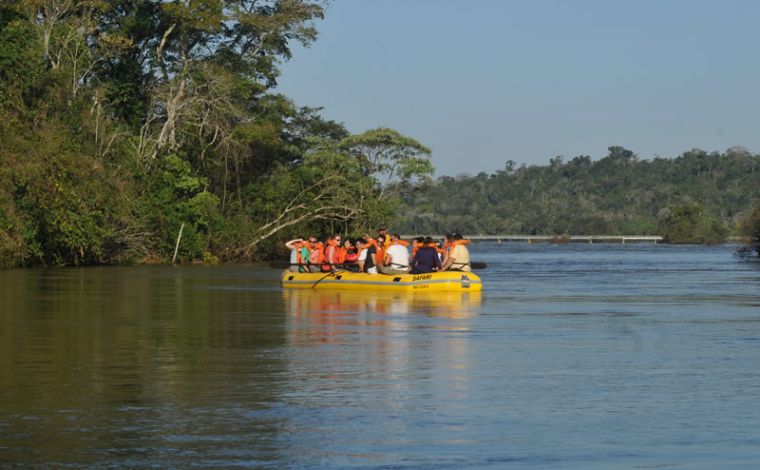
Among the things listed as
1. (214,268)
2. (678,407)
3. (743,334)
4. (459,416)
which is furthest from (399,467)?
(214,268)

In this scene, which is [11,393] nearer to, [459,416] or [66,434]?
[66,434]

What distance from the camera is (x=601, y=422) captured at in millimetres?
12719

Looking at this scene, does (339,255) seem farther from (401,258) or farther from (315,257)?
(401,258)

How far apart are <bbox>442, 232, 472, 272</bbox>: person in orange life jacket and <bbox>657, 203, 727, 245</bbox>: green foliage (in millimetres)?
141611

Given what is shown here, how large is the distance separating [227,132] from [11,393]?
54537mm

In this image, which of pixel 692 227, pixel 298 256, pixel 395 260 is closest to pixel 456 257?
pixel 395 260

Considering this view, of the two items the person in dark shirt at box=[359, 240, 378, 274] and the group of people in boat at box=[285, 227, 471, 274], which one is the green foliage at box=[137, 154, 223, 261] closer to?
the group of people in boat at box=[285, 227, 471, 274]

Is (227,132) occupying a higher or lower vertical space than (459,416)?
higher

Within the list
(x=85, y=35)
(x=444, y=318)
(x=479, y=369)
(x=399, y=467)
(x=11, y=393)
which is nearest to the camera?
(x=399, y=467)

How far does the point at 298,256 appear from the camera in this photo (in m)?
45.3

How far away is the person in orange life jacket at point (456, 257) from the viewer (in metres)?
37.5

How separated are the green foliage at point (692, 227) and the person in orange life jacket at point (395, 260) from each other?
464 ft

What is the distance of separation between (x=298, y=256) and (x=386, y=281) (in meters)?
9.22

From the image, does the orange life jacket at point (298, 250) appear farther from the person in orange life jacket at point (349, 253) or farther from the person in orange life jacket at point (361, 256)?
the person in orange life jacket at point (361, 256)
